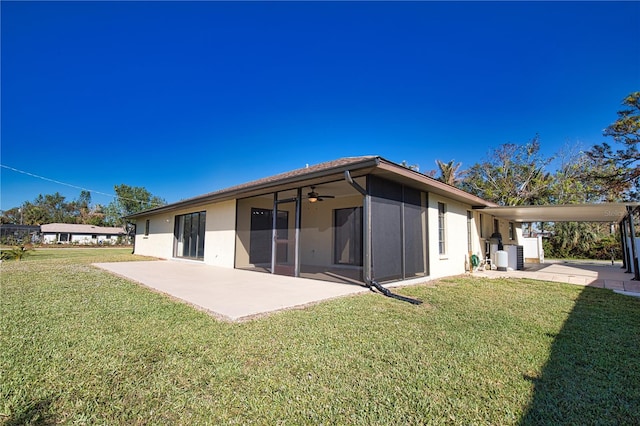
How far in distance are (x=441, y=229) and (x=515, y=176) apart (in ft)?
58.8

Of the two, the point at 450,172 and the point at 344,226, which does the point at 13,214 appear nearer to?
the point at 344,226

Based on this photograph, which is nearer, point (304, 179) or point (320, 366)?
point (320, 366)

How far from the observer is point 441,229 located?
8.34 metres

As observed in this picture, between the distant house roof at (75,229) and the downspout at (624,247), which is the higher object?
the distant house roof at (75,229)

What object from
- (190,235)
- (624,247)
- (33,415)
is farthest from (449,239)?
(190,235)

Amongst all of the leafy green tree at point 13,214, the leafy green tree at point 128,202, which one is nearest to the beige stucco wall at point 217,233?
the leafy green tree at point 128,202

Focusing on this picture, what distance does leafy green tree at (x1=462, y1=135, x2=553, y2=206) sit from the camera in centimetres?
2089

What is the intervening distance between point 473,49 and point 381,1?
13.2ft

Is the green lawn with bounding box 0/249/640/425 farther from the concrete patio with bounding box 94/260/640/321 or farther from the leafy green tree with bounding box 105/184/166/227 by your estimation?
the leafy green tree with bounding box 105/184/166/227

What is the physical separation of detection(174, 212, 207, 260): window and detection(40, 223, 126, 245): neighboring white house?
33914 mm

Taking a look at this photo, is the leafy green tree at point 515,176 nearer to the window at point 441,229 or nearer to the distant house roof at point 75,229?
the window at point 441,229

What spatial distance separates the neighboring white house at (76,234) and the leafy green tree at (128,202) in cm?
251

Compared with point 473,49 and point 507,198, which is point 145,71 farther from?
point 507,198

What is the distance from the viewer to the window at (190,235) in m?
11.6
